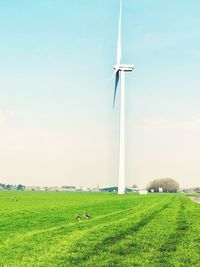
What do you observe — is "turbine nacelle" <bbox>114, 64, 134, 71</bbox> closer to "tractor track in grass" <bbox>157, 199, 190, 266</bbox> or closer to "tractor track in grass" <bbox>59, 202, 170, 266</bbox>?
"tractor track in grass" <bbox>59, 202, 170, 266</bbox>

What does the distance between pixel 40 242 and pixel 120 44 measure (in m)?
101

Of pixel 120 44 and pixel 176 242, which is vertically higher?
pixel 120 44

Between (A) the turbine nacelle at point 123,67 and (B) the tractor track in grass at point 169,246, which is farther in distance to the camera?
(A) the turbine nacelle at point 123,67

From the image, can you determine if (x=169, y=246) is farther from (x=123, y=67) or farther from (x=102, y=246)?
(x=123, y=67)

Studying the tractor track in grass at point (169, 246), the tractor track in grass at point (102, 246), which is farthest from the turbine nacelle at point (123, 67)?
the tractor track in grass at point (169, 246)

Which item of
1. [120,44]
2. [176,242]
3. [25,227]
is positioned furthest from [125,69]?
[176,242]

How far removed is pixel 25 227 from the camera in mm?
30375

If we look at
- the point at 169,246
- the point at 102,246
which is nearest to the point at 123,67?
the point at 169,246

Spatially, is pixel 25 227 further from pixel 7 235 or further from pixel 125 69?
pixel 125 69

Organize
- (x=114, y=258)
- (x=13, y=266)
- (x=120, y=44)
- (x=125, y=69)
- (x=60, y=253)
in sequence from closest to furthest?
(x=13, y=266) < (x=114, y=258) < (x=60, y=253) < (x=120, y=44) < (x=125, y=69)

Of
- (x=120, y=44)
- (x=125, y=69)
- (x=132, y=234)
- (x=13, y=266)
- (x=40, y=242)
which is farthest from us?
(x=125, y=69)

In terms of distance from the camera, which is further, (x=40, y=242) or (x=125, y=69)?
(x=125, y=69)

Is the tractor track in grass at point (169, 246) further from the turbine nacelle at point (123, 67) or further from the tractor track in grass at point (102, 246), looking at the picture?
the turbine nacelle at point (123, 67)

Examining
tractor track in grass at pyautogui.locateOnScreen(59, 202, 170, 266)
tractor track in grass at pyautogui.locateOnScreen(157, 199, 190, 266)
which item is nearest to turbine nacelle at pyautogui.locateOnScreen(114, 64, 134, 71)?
tractor track in grass at pyautogui.locateOnScreen(59, 202, 170, 266)
